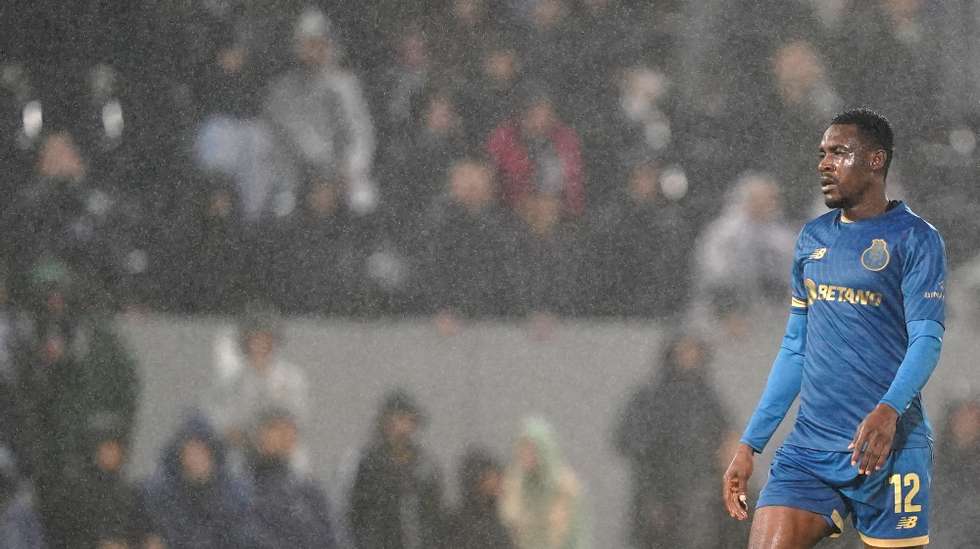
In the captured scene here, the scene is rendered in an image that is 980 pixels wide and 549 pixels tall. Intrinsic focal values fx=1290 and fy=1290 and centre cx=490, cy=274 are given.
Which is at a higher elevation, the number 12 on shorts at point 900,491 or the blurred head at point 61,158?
the blurred head at point 61,158

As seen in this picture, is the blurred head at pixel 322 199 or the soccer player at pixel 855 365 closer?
the soccer player at pixel 855 365

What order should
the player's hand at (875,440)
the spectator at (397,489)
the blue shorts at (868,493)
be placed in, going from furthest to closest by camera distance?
the spectator at (397,489)
the blue shorts at (868,493)
the player's hand at (875,440)

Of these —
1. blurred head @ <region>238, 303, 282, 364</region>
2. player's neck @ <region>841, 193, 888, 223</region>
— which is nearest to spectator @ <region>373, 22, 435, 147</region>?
blurred head @ <region>238, 303, 282, 364</region>

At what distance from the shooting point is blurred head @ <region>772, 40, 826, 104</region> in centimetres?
429

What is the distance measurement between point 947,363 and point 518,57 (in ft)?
5.76

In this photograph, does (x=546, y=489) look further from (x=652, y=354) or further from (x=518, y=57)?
(x=518, y=57)

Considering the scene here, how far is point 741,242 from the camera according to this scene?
4312mm

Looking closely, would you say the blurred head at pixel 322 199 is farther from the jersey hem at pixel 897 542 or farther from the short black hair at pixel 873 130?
the jersey hem at pixel 897 542

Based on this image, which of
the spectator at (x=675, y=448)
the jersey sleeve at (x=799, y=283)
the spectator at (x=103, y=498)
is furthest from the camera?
the spectator at (x=103, y=498)

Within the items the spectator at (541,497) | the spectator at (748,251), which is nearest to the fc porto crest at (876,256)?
the spectator at (748,251)

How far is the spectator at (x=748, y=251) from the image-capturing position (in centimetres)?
431

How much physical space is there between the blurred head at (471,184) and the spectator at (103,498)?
144cm

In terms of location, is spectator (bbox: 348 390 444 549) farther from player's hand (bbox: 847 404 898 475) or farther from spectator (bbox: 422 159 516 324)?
player's hand (bbox: 847 404 898 475)

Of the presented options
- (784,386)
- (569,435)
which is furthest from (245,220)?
(784,386)
